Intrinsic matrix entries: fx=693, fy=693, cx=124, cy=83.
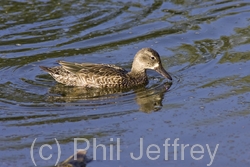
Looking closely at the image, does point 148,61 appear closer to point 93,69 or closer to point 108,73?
point 108,73

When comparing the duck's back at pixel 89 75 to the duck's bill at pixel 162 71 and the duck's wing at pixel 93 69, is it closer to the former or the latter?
the duck's wing at pixel 93 69

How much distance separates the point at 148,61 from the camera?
39.4 ft

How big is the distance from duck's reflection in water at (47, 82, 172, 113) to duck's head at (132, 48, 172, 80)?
40 centimetres

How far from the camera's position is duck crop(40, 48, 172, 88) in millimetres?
11742

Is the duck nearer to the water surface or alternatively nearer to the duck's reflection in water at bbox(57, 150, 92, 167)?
the water surface

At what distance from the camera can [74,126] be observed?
9.59 meters

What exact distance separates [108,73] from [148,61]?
2.54 feet

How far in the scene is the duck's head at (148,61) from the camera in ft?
39.2

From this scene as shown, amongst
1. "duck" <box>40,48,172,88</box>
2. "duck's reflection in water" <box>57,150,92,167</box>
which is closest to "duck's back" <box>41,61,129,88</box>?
"duck" <box>40,48,172,88</box>

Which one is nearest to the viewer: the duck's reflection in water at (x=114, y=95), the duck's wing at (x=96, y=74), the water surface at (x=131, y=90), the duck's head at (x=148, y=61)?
the water surface at (x=131, y=90)

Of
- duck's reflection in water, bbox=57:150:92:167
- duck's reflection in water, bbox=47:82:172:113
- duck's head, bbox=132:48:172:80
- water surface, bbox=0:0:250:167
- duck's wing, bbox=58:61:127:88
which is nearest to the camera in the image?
duck's reflection in water, bbox=57:150:92:167

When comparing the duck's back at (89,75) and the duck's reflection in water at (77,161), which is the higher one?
the duck's reflection in water at (77,161)

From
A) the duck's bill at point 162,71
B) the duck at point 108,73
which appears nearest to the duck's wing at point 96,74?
the duck at point 108,73

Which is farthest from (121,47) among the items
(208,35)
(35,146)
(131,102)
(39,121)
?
(35,146)
